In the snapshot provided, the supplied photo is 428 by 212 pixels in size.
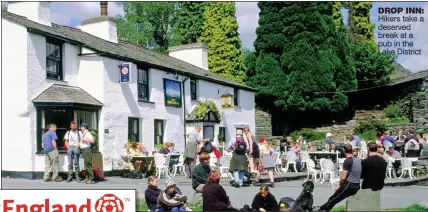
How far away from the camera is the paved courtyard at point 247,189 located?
14.9 m

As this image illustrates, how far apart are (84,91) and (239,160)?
753 cm

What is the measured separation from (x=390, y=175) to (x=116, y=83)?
10863mm

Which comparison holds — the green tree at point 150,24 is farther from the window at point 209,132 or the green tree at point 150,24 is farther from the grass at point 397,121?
the window at point 209,132

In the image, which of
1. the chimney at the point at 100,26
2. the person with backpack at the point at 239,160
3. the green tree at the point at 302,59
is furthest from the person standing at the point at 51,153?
the green tree at the point at 302,59

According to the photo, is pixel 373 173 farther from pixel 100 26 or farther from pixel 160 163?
pixel 100 26

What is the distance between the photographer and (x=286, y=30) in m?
39.5

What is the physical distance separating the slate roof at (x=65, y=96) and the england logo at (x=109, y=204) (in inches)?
380

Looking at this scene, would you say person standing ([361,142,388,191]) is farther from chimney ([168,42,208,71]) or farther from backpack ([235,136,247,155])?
chimney ([168,42,208,71])

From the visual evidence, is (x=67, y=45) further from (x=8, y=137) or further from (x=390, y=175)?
(x=390, y=175)

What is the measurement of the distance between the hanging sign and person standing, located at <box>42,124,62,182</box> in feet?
16.1

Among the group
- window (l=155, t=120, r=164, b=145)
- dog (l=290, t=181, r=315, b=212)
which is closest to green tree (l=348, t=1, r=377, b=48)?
window (l=155, t=120, r=164, b=145)

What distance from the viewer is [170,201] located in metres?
11.6

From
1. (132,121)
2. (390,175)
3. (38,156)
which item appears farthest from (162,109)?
(390,175)

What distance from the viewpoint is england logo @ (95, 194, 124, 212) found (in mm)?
10203
